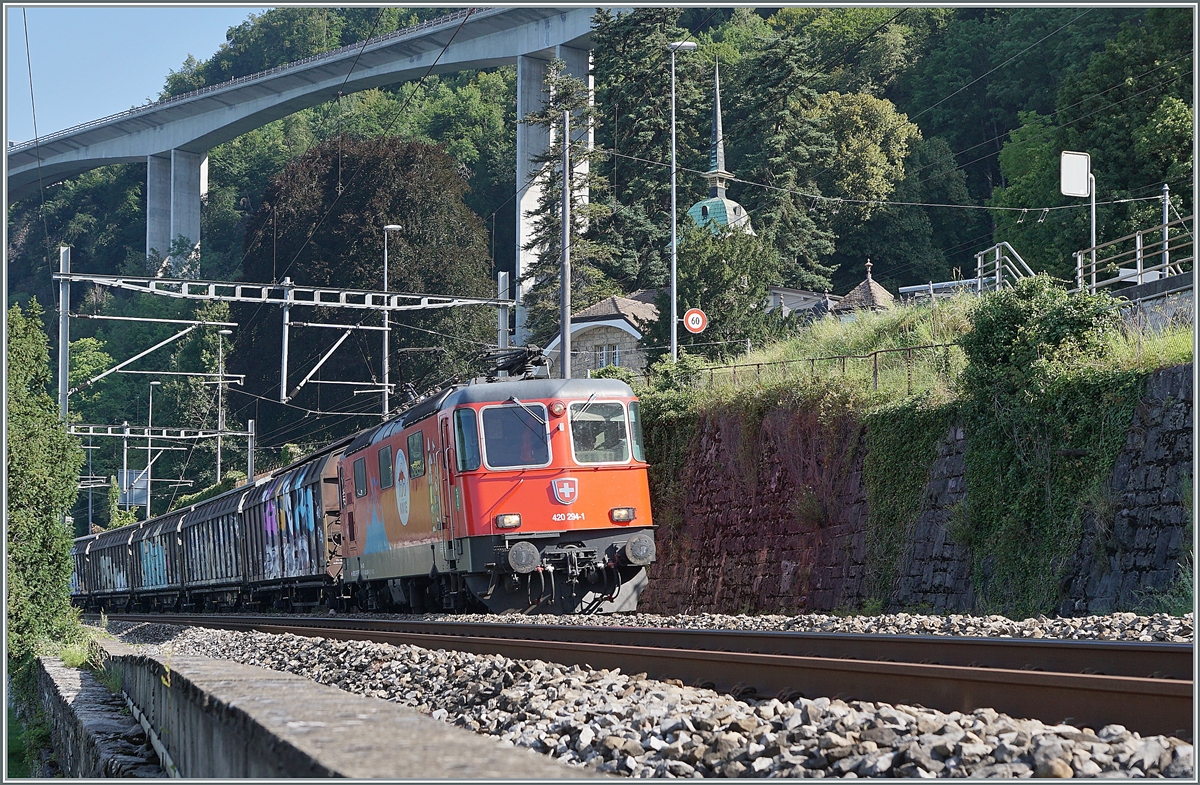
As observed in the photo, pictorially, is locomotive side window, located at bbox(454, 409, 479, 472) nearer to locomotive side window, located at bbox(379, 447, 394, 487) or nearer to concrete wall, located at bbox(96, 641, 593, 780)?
locomotive side window, located at bbox(379, 447, 394, 487)

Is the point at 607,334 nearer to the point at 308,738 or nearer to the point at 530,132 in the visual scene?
the point at 530,132

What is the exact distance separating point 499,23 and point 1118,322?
2113 inches

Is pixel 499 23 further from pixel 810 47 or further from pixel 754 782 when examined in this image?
pixel 754 782

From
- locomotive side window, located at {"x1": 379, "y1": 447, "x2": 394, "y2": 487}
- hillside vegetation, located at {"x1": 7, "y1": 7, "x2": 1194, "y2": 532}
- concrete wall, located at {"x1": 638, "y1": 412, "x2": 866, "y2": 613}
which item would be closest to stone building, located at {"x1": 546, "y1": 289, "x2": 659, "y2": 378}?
hillside vegetation, located at {"x1": 7, "y1": 7, "x2": 1194, "y2": 532}

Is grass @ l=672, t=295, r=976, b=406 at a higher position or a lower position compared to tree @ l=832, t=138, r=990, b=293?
lower

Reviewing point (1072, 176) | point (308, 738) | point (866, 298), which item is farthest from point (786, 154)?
point (308, 738)

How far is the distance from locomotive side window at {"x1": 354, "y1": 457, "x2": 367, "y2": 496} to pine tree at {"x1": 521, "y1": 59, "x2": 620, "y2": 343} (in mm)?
36571

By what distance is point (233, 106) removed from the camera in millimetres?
86812

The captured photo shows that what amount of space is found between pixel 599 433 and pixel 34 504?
880 cm

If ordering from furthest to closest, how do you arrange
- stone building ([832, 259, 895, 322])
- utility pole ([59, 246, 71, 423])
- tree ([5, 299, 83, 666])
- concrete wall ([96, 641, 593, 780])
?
1. stone building ([832, 259, 895, 322])
2. utility pole ([59, 246, 71, 423])
3. tree ([5, 299, 83, 666])
4. concrete wall ([96, 641, 593, 780])

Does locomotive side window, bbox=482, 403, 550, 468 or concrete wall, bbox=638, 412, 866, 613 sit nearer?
locomotive side window, bbox=482, 403, 550, 468

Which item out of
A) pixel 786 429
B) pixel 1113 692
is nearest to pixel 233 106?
pixel 786 429

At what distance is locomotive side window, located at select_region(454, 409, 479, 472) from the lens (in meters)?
17.4

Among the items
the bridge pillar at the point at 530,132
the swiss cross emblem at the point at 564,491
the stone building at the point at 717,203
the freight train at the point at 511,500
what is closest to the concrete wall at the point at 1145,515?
the freight train at the point at 511,500
